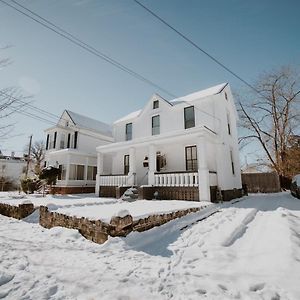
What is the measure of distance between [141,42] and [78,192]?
1677 cm

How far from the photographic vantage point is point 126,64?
757 centimetres

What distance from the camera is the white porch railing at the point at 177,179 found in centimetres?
1092

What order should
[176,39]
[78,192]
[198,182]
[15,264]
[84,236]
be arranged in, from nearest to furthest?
[15,264], [84,236], [176,39], [198,182], [78,192]

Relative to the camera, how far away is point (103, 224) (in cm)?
475

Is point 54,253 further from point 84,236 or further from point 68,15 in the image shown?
point 68,15

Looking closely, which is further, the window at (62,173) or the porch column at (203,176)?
the window at (62,173)

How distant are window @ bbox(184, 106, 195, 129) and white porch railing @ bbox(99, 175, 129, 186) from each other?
6036mm

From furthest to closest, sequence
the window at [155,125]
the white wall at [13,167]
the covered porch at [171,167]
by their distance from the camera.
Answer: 1. the white wall at [13,167]
2. the window at [155,125]
3. the covered porch at [171,167]

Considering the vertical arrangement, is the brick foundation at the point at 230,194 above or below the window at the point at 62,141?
below

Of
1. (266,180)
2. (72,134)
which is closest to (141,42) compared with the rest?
(72,134)

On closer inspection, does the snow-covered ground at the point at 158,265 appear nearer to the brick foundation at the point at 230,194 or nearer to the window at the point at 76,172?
the brick foundation at the point at 230,194

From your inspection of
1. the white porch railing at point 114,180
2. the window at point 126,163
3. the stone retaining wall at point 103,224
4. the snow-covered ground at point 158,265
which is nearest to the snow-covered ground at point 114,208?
the stone retaining wall at point 103,224

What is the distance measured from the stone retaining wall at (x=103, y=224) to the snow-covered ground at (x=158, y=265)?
18 centimetres

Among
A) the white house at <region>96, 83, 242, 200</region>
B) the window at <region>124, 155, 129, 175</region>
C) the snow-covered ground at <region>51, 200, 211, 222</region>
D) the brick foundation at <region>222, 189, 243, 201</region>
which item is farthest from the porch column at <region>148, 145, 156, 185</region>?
the window at <region>124, 155, 129, 175</region>
